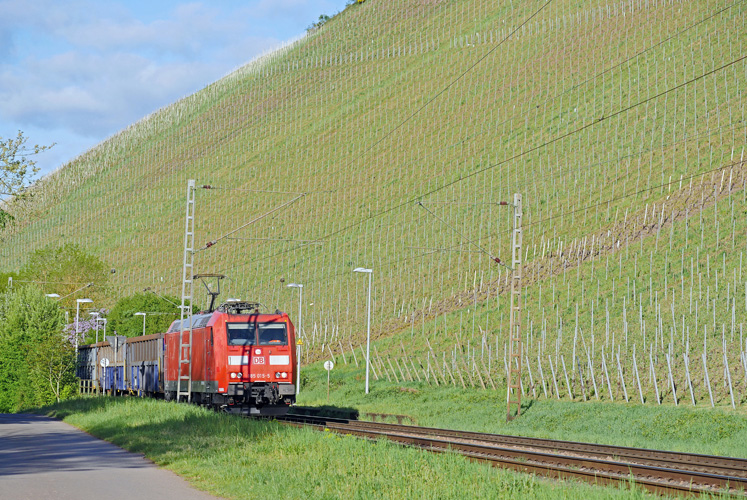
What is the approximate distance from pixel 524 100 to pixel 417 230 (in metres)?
23.9

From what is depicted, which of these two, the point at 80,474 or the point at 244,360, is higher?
the point at 244,360

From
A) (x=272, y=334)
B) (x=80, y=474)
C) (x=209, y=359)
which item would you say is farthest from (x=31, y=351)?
(x=80, y=474)

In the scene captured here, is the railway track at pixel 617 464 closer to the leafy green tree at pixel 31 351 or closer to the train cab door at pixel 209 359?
the train cab door at pixel 209 359

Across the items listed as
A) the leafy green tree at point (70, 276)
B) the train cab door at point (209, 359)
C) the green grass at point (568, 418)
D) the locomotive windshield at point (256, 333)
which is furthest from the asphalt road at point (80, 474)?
the leafy green tree at point (70, 276)

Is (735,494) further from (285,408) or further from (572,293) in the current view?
(572,293)

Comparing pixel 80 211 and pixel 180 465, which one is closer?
pixel 180 465

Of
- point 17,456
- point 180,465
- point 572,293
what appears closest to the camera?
point 180,465

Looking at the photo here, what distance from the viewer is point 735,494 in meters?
13.6

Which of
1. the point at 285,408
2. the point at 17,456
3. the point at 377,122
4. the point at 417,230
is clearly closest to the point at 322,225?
the point at 417,230

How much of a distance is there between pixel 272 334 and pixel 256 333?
0.61 metres

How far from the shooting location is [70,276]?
108 m

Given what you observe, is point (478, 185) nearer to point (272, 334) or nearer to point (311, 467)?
point (272, 334)

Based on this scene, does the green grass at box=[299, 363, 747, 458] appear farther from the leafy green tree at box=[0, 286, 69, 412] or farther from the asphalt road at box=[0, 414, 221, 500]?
the leafy green tree at box=[0, 286, 69, 412]

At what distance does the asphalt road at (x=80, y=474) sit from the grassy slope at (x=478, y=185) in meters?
7.76
